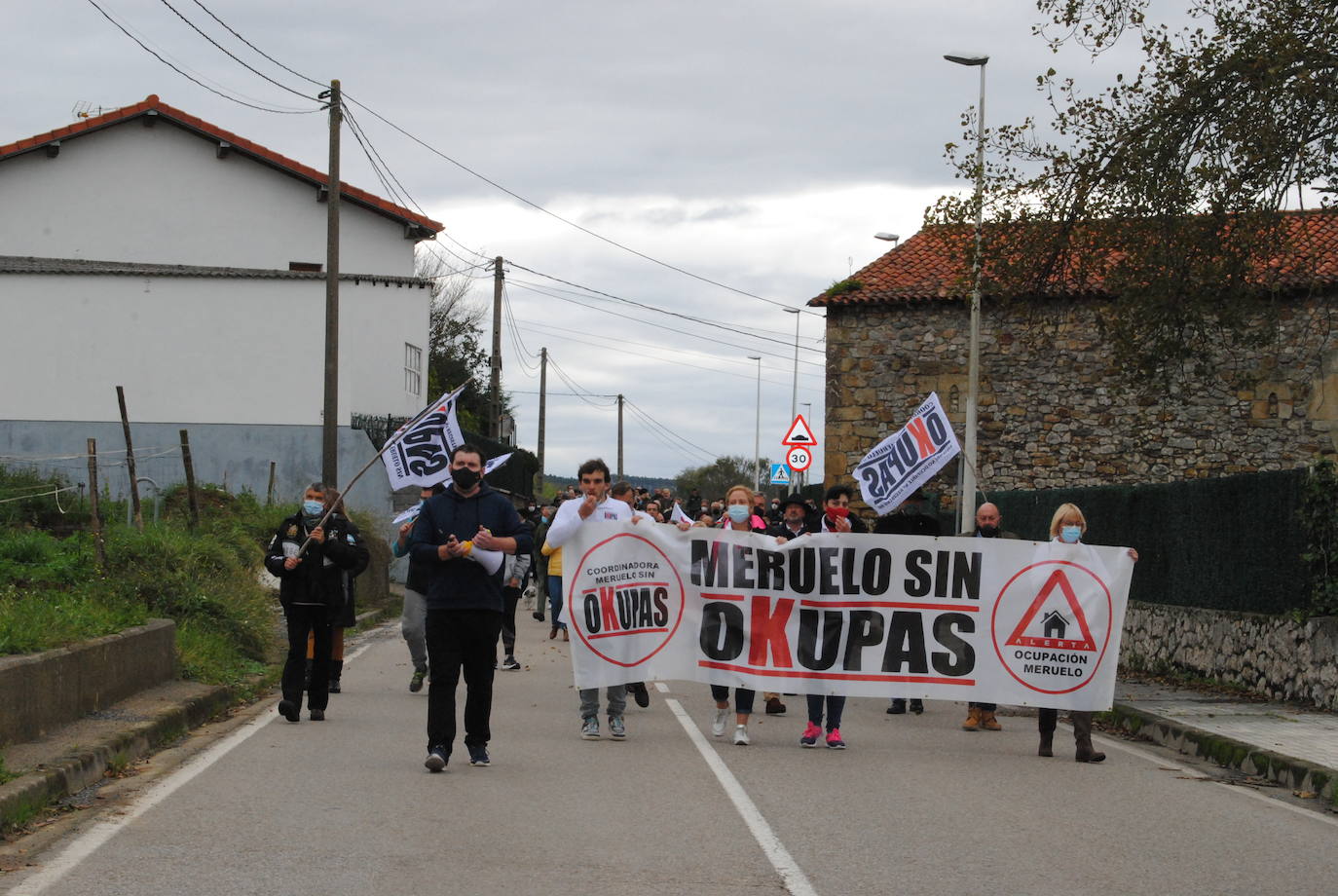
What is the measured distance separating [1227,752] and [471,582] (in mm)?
5906

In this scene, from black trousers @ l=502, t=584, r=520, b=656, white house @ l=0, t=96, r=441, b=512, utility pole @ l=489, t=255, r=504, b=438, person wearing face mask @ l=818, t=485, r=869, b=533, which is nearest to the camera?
person wearing face mask @ l=818, t=485, r=869, b=533

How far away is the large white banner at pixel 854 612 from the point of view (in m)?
12.4

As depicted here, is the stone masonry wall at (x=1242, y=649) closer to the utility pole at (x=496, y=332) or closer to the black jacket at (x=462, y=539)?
the black jacket at (x=462, y=539)

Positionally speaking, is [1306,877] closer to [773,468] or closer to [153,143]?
[773,468]

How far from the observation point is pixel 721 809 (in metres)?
8.91

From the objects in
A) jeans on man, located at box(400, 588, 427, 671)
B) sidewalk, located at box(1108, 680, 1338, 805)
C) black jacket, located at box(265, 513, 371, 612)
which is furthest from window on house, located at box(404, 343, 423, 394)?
black jacket, located at box(265, 513, 371, 612)

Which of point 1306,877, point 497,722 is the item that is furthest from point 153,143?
point 1306,877

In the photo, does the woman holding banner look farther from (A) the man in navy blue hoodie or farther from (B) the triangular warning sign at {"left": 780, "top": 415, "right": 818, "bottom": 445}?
(B) the triangular warning sign at {"left": 780, "top": 415, "right": 818, "bottom": 445}

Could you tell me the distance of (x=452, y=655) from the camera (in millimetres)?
10172

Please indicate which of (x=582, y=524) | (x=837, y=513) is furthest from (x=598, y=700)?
(x=837, y=513)

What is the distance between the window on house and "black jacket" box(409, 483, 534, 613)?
96.6 feet

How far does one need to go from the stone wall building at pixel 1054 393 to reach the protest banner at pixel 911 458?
13778 mm

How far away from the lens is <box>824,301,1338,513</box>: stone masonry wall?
1281 inches

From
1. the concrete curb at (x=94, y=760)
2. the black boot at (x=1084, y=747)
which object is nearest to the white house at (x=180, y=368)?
the concrete curb at (x=94, y=760)
